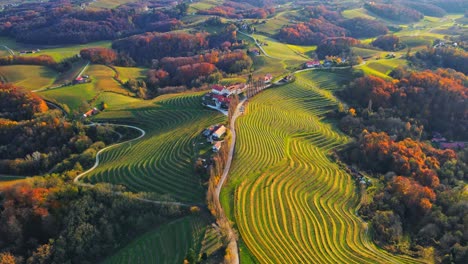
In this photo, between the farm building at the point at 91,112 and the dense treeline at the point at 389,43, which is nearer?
the farm building at the point at 91,112

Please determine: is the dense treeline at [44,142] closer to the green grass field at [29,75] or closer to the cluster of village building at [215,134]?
the green grass field at [29,75]

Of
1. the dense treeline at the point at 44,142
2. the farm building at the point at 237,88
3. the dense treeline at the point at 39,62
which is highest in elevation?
the farm building at the point at 237,88

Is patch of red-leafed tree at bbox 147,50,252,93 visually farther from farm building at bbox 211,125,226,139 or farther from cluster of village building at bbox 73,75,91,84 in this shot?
farm building at bbox 211,125,226,139

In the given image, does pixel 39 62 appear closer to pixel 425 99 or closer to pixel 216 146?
pixel 216 146

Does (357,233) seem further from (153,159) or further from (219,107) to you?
(219,107)

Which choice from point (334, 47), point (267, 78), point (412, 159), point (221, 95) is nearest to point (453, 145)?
point (412, 159)

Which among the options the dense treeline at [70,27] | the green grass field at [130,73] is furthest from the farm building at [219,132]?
the dense treeline at [70,27]

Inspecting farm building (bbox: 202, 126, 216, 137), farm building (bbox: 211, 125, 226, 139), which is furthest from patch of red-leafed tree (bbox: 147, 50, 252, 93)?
farm building (bbox: 211, 125, 226, 139)
